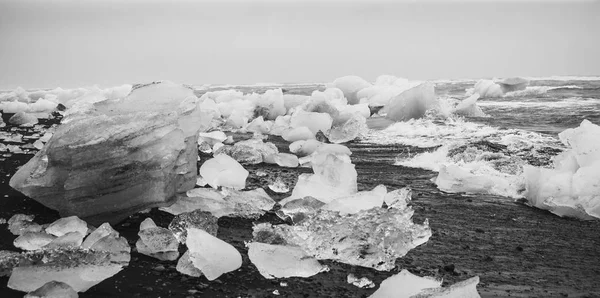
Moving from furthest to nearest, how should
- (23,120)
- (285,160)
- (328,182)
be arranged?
(23,120) → (285,160) → (328,182)

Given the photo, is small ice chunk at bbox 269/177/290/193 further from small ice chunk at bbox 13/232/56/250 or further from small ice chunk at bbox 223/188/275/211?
small ice chunk at bbox 13/232/56/250

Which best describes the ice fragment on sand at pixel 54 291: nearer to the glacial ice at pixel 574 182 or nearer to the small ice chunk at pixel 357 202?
the small ice chunk at pixel 357 202

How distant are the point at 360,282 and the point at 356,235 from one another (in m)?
0.35

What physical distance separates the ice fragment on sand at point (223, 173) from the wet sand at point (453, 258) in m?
0.26

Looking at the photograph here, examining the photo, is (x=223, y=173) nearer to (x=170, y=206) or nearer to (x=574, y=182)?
(x=170, y=206)

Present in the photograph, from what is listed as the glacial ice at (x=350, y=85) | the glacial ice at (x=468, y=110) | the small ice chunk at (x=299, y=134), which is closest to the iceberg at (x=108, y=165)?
the small ice chunk at (x=299, y=134)

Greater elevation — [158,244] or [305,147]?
[158,244]

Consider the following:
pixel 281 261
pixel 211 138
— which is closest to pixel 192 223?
pixel 281 261

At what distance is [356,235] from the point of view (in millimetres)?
2264

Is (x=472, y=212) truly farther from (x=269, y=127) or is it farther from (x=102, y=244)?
(x=269, y=127)

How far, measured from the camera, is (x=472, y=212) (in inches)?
118

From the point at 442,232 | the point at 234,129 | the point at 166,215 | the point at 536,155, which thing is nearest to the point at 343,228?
the point at 442,232

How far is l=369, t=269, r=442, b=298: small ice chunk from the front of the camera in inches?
69.7

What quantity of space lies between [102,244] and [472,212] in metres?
2.31
